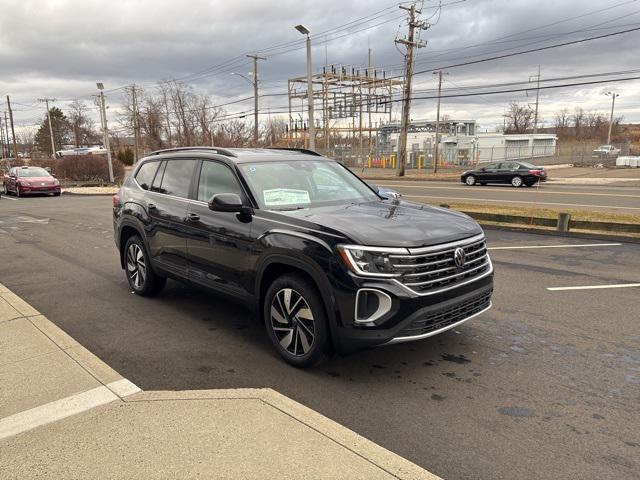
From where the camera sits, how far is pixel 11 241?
10719 millimetres

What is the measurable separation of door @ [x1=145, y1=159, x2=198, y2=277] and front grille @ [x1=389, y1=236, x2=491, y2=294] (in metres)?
2.56

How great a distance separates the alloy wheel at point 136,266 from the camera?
19.8ft

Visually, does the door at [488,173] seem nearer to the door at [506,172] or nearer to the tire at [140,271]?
the door at [506,172]

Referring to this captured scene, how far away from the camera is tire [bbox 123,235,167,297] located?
19.4ft

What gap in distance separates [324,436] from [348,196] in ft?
8.52

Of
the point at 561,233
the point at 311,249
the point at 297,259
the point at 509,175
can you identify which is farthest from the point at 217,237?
the point at 509,175

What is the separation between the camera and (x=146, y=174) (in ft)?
20.3

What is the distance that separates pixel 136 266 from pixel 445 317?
410 centimetres

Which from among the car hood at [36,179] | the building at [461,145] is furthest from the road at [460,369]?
the building at [461,145]

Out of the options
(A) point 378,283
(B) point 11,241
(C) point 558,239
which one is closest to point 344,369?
(A) point 378,283

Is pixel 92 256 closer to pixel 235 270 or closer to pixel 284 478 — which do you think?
pixel 235 270

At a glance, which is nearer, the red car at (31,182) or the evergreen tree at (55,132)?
the red car at (31,182)

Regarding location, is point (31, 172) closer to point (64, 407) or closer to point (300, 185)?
point (300, 185)

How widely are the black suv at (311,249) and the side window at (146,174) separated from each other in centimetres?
35
